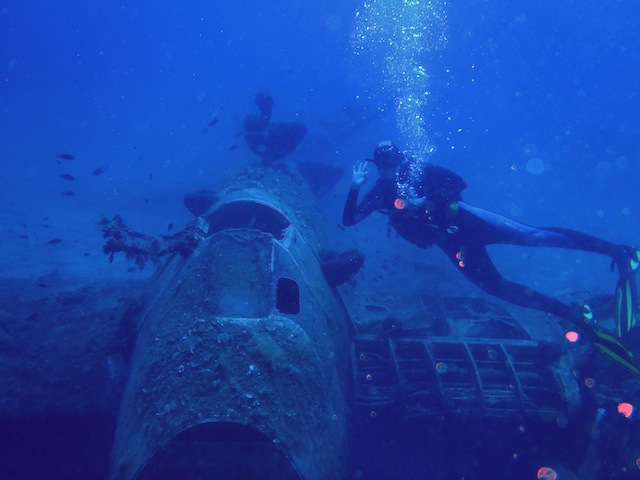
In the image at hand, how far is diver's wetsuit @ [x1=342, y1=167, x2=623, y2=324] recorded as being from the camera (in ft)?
19.4

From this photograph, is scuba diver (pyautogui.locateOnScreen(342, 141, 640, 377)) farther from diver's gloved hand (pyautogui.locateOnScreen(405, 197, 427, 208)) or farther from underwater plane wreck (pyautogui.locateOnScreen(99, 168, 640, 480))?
underwater plane wreck (pyautogui.locateOnScreen(99, 168, 640, 480))

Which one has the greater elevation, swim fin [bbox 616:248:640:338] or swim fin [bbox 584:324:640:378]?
swim fin [bbox 616:248:640:338]

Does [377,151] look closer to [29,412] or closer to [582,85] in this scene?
[29,412]

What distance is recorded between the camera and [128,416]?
125 inches

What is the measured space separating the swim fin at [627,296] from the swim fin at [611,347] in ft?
3.32

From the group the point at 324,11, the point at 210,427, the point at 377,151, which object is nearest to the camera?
the point at 210,427

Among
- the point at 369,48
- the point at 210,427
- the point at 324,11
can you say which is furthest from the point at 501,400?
the point at 369,48

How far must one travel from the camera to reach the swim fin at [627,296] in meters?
5.53

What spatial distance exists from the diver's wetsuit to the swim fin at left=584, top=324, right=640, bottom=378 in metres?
0.90

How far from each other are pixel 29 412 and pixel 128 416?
5.59 ft

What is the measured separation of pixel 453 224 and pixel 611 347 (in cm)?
270

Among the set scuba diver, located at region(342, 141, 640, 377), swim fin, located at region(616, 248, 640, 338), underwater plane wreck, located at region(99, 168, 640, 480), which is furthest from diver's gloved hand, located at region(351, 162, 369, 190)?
swim fin, located at region(616, 248, 640, 338)

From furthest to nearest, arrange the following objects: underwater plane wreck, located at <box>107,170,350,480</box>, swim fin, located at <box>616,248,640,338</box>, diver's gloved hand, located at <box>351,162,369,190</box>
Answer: diver's gloved hand, located at <box>351,162,369,190</box>
swim fin, located at <box>616,248,640,338</box>
underwater plane wreck, located at <box>107,170,350,480</box>

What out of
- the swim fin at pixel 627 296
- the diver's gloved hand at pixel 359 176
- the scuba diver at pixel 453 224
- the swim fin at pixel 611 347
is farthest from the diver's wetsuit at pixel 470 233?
the swim fin at pixel 611 347
